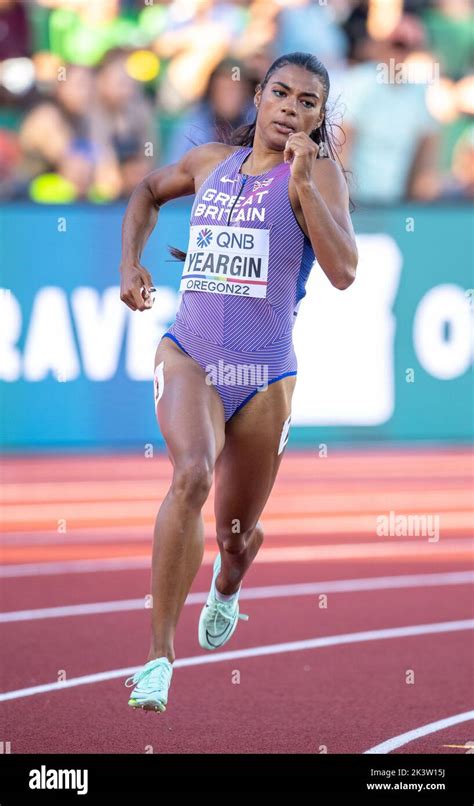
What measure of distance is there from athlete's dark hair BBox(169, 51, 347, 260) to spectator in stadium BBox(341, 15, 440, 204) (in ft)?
24.8

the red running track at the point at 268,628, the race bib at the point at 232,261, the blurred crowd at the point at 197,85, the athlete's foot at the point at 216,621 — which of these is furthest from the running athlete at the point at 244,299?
the blurred crowd at the point at 197,85

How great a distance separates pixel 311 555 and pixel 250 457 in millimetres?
3746

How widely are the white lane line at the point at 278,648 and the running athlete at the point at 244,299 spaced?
1.05 meters

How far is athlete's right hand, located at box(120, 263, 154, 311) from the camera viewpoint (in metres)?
5.12

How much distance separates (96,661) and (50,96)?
332 inches

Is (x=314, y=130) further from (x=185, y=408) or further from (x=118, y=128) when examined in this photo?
(x=118, y=128)

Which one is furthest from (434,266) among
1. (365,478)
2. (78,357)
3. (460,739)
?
(460,739)

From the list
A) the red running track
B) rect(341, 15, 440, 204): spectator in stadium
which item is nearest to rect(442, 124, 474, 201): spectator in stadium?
rect(341, 15, 440, 204): spectator in stadium

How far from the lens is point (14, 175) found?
13.3 m

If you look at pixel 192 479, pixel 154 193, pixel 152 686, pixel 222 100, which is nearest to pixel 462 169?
pixel 222 100

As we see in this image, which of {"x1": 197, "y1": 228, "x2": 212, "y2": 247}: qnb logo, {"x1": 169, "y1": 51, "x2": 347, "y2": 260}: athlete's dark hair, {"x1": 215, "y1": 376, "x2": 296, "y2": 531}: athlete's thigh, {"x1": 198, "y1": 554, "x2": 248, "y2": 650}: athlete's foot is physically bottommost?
{"x1": 198, "y1": 554, "x2": 248, "y2": 650}: athlete's foot
